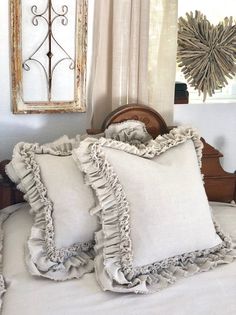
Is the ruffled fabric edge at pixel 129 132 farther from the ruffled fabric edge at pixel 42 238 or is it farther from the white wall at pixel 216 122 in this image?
the white wall at pixel 216 122

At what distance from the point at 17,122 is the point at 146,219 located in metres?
0.73

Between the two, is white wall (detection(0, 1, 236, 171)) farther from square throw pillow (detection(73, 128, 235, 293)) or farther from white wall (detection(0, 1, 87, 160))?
square throw pillow (detection(73, 128, 235, 293))

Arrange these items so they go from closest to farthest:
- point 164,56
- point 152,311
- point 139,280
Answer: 1. point 152,311
2. point 139,280
3. point 164,56

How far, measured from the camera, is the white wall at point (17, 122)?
64.1 inches

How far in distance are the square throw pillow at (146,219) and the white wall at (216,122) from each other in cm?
65

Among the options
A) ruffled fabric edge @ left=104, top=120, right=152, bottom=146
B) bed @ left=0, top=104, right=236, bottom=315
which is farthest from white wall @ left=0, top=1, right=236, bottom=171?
bed @ left=0, top=104, right=236, bottom=315

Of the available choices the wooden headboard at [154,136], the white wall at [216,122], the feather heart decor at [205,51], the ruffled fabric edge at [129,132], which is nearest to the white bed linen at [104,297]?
the wooden headboard at [154,136]

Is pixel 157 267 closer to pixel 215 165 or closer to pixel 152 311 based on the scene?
pixel 152 311

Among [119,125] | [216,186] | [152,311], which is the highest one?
[119,125]

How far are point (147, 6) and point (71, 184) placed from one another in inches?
31.3

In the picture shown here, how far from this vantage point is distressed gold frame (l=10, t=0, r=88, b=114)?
1.61 m

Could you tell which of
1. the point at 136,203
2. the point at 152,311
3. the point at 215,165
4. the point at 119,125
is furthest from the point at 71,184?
the point at 215,165

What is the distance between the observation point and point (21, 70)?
1645mm

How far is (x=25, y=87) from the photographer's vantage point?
1.68 m
